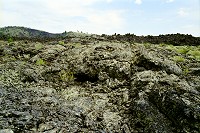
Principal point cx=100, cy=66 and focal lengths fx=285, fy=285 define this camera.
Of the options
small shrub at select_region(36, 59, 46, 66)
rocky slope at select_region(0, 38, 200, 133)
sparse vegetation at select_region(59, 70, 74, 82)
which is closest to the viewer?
rocky slope at select_region(0, 38, 200, 133)

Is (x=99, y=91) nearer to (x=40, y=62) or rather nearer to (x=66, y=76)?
(x=66, y=76)

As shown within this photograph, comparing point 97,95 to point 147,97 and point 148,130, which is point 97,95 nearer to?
point 147,97

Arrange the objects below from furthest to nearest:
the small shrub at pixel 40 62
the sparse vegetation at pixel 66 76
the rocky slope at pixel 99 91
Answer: the small shrub at pixel 40 62 → the sparse vegetation at pixel 66 76 → the rocky slope at pixel 99 91

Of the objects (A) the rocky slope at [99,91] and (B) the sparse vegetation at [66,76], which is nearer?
(A) the rocky slope at [99,91]

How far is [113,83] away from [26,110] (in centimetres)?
466

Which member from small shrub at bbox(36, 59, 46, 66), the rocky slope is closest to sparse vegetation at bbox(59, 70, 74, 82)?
the rocky slope

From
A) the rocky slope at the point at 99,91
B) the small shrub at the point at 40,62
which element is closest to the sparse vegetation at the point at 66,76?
the rocky slope at the point at 99,91

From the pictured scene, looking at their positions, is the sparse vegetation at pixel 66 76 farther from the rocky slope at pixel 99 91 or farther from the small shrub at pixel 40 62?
the small shrub at pixel 40 62

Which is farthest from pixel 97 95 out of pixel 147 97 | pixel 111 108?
pixel 147 97

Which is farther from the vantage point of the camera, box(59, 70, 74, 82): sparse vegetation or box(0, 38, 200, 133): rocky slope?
box(59, 70, 74, 82): sparse vegetation

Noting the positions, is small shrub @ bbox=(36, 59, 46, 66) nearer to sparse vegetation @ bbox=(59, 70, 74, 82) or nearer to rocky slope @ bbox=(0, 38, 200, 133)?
rocky slope @ bbox=(0, 38, 200, 133)

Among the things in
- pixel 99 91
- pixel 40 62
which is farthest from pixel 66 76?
pixel 99 91

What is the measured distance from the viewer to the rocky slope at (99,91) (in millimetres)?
10680

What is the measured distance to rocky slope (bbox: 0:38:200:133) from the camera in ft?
35.0
